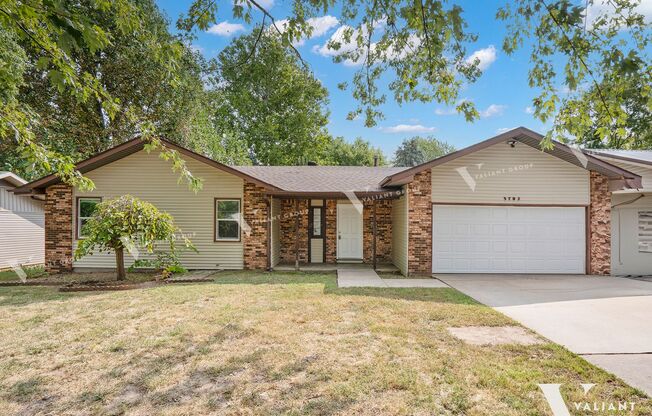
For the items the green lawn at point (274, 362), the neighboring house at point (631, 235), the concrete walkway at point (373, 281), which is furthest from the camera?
the neighboring house at point (631, 235)

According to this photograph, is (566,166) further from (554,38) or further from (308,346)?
(308,346)

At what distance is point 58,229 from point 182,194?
388cm

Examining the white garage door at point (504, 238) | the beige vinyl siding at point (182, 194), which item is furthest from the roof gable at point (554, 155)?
the beige vinyl siding at point (182, 194)

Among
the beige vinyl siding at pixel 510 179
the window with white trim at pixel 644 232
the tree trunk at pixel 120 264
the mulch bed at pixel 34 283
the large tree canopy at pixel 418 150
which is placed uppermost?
the large tree canopy at pixel 418 150

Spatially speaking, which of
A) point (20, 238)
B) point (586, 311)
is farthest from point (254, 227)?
point (20, 238)

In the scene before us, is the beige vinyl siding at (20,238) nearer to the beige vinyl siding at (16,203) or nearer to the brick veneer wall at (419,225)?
the beige vinyl siding at (16,203)

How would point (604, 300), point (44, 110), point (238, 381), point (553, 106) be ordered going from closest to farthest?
point (238, 381), point (553, 106), point (604, 300), point (44, 110)

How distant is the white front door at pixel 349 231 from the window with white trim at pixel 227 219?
373 cm

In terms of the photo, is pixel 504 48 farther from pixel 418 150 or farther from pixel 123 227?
pixel 418 150

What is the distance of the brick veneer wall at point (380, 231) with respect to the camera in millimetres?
12719

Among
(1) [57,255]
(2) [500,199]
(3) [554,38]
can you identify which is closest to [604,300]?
(2) [500,199]

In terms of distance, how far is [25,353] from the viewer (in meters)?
4.38

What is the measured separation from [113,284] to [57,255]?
374cm

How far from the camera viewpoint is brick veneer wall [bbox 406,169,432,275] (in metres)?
9.90
